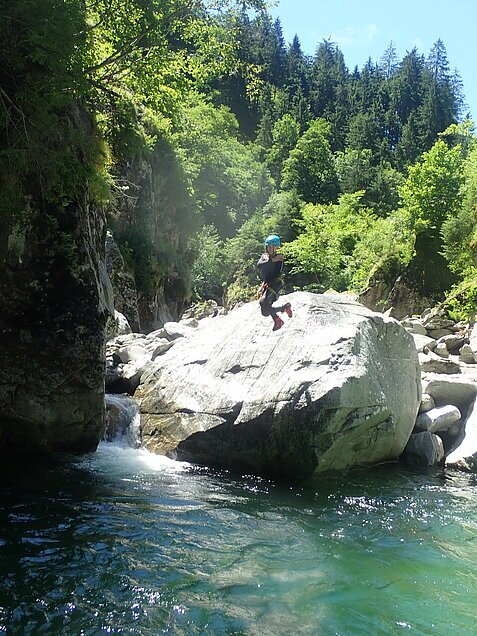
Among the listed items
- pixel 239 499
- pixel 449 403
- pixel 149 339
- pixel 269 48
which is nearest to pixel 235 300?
pixel 149 339

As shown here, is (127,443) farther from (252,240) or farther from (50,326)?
(252,240)

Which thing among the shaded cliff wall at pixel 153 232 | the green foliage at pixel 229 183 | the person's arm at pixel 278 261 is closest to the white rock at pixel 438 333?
the person's arm at pixel 278 261

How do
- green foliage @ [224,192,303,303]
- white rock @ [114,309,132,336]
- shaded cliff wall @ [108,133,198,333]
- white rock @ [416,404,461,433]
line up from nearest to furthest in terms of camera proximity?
white rock @ [416,404,461,433] → white rock @ [114,309,132,336] → shaded cliff wall @ [108,133,198,333] → green foliage @ [224,192,303,303]

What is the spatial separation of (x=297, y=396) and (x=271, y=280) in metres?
3.05

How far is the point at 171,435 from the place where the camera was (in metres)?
11.1

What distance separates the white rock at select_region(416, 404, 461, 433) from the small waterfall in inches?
240

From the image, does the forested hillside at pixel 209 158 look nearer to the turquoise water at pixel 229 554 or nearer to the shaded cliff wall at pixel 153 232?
the shaded cliff wall at pixel 153 232

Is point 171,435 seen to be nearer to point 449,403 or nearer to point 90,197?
point 90,197

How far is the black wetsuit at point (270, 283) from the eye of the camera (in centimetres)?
1151

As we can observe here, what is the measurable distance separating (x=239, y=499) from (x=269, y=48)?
114912mm

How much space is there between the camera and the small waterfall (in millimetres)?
11866

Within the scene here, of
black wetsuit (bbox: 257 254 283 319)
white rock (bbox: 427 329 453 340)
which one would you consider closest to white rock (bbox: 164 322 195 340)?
black wetsuit (bbox: 257 254 283 319)

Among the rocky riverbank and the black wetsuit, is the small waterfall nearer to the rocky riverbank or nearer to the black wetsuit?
the rocky riverbank

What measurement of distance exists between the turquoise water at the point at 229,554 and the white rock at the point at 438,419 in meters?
1.81
